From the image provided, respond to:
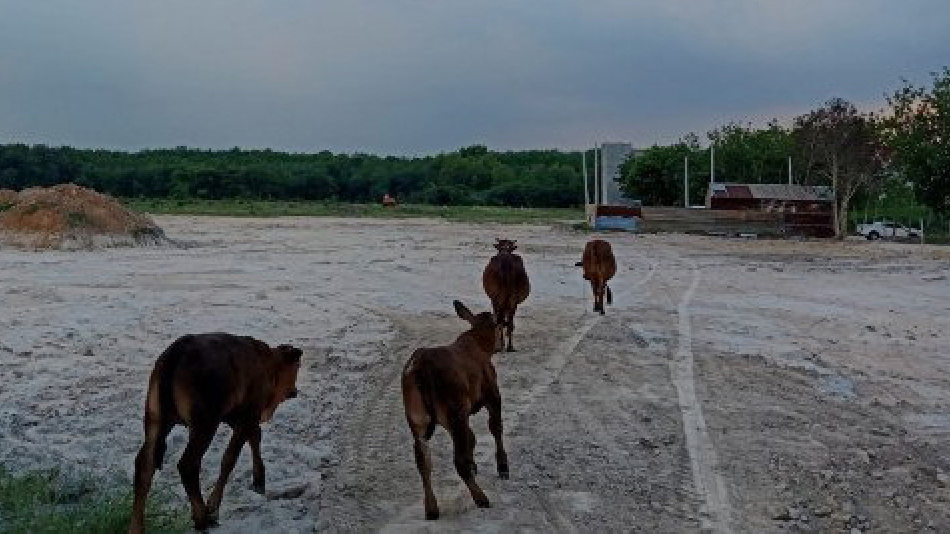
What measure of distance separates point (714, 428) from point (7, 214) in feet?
92.2

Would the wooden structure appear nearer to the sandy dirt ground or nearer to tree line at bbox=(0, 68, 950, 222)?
tree line at bbox=(0, 68, 950, 222)

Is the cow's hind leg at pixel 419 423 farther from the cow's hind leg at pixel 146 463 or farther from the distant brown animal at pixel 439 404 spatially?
the cow's hind leg at pixel 146 463

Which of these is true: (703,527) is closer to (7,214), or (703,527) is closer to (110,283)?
(110,283)

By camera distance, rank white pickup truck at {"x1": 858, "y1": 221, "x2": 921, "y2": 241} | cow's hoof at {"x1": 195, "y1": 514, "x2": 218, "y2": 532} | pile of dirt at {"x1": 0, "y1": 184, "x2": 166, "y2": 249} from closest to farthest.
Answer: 1. cow's hoof at {"x1": 195, "y1": 514, "x2": 218, "y2": 532}
2. pile of dirt at {"x1": 0, "y1": 184, "x2": 166, "y2": 249}
3. white pickup truck at {"x1": 858, "y1": 221, "x2": 921, "y2": 241}

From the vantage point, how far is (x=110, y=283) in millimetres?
19688

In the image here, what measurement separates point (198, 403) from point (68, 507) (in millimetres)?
1433

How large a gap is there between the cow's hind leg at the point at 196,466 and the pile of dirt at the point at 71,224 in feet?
82.3

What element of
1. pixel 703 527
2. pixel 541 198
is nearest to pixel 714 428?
pixel 703 527

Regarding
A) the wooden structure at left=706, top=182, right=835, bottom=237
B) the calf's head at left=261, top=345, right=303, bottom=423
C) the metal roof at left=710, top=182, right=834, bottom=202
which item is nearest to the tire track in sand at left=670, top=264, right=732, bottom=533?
the calf's head at left=261, top=345, right=303, bottom=423

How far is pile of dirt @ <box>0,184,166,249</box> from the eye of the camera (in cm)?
2983

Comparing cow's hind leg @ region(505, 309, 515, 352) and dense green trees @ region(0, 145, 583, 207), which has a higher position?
dense green trees @ region(0, 145, 583, 207)

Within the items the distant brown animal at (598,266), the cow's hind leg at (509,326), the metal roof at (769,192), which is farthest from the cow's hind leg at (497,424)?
the metal roof at (769,192)

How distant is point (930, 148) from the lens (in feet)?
131

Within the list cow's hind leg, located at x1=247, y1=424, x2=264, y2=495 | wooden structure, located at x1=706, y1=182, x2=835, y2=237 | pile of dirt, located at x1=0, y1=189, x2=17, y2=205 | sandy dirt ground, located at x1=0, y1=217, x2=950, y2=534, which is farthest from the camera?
wooden structure, located at x1=706, y1=182, x2=835, y2=237
